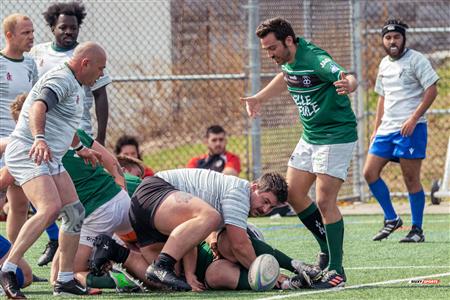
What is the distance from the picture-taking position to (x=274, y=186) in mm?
8070

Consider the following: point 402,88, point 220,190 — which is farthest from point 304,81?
point 402,88

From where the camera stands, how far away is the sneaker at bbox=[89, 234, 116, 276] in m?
8.09

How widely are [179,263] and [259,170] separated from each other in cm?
592

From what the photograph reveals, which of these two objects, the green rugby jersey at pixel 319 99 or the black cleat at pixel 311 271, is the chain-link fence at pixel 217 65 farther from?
the black cleat at pixel 311 271

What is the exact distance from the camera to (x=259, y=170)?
14.1 m

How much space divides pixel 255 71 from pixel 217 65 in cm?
279

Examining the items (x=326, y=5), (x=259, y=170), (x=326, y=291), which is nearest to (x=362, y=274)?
(x=326, y=291)

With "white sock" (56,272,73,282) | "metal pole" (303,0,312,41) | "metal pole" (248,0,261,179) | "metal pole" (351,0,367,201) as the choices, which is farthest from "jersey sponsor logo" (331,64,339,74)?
"metal pole" (351,0,367,201)

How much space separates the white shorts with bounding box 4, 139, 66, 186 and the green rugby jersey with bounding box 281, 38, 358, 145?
187 cm

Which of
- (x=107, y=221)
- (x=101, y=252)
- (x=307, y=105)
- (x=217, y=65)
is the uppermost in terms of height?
(x=307, y=105)

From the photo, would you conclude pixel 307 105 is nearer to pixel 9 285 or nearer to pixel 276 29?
pixel 276 29

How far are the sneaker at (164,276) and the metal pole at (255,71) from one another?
245 inches

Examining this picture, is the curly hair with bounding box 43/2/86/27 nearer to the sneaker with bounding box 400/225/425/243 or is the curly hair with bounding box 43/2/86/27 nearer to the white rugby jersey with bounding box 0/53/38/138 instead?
the white rugby jersey with bounding box 0/53/38/138

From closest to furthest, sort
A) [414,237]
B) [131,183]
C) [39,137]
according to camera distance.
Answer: [39,137]
[131,183]
[414,237]
